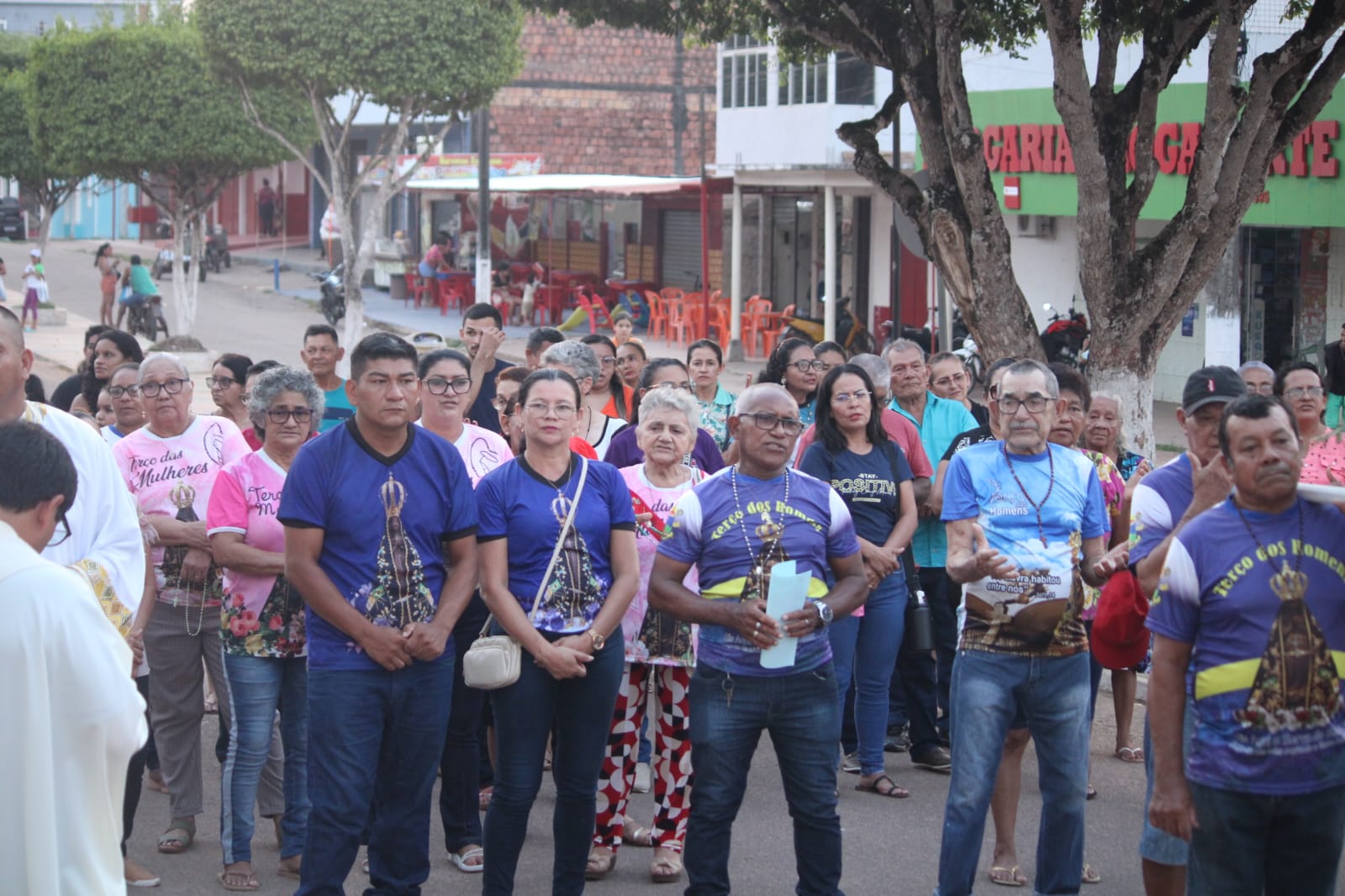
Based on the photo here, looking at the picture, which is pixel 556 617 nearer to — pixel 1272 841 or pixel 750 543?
pixel 750 543

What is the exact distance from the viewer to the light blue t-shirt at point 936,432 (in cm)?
752

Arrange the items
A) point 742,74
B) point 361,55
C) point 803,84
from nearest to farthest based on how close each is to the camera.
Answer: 1. point 361,55
2. point 803,84
3. point 742,74

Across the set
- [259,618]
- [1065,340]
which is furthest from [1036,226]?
[259,618]

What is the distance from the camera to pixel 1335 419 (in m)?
13.5

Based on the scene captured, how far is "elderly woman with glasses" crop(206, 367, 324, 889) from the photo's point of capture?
18.7ft

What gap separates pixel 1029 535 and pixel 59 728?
10.8 feet

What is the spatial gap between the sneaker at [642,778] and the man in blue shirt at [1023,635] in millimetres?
2274

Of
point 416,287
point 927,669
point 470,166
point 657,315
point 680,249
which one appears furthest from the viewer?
point 416,287

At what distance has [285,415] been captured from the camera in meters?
5.84

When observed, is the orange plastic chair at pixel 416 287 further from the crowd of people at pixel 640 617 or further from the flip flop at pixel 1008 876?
the flip flop at pixel 1008 876

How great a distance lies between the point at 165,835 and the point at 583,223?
33.2 meters

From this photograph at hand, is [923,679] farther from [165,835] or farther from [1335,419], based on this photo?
[1335,419]

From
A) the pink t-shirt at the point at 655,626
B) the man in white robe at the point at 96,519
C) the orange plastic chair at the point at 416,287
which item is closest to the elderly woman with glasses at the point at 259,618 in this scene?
the man in white robe at the point at 96,519

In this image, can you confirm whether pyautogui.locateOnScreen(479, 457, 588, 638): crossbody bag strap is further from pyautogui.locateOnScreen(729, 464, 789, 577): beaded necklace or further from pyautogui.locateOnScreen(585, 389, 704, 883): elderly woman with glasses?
pyautogui.locateOnScreen(585, 389, 704, 883): elderly woman with glasses
